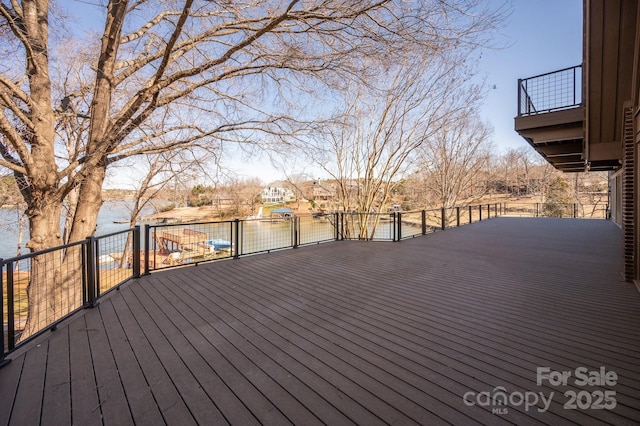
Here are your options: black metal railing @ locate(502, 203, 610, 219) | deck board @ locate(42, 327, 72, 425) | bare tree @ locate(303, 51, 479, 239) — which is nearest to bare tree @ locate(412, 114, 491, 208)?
bare tree @ locate(303, 51, 479, 239)

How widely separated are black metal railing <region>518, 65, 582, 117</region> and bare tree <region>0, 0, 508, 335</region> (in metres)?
4.54

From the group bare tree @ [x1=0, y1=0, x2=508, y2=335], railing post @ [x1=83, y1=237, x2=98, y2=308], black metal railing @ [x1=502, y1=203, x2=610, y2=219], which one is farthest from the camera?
black metal railing @ [x1=502, y1=203, x2=610, y2=219]

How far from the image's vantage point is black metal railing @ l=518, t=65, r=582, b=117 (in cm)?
738

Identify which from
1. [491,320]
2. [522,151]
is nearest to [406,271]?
[491,320]

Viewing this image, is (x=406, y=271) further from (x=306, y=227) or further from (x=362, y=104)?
(x=362, y=104)

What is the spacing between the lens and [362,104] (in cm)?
1078

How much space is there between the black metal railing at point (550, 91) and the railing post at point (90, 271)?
9.69 meters

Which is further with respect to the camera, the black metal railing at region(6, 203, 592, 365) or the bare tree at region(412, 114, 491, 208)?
the bare tree at region(412, 114, 491, 208)

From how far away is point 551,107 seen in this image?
7.49 meters

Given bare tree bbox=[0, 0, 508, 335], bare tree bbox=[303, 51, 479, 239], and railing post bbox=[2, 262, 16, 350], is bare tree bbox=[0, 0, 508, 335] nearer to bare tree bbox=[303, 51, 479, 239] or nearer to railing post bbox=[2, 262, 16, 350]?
railing post bbox=[2, 262, 16, 350]

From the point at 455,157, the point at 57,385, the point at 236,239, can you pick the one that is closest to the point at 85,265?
the point at 57,385

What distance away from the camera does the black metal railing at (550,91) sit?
7.38m

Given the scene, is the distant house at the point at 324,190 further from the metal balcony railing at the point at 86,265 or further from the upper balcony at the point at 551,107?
the upper balcony at the point at 551,107

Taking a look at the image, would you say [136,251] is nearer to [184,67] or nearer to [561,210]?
[184,67]
